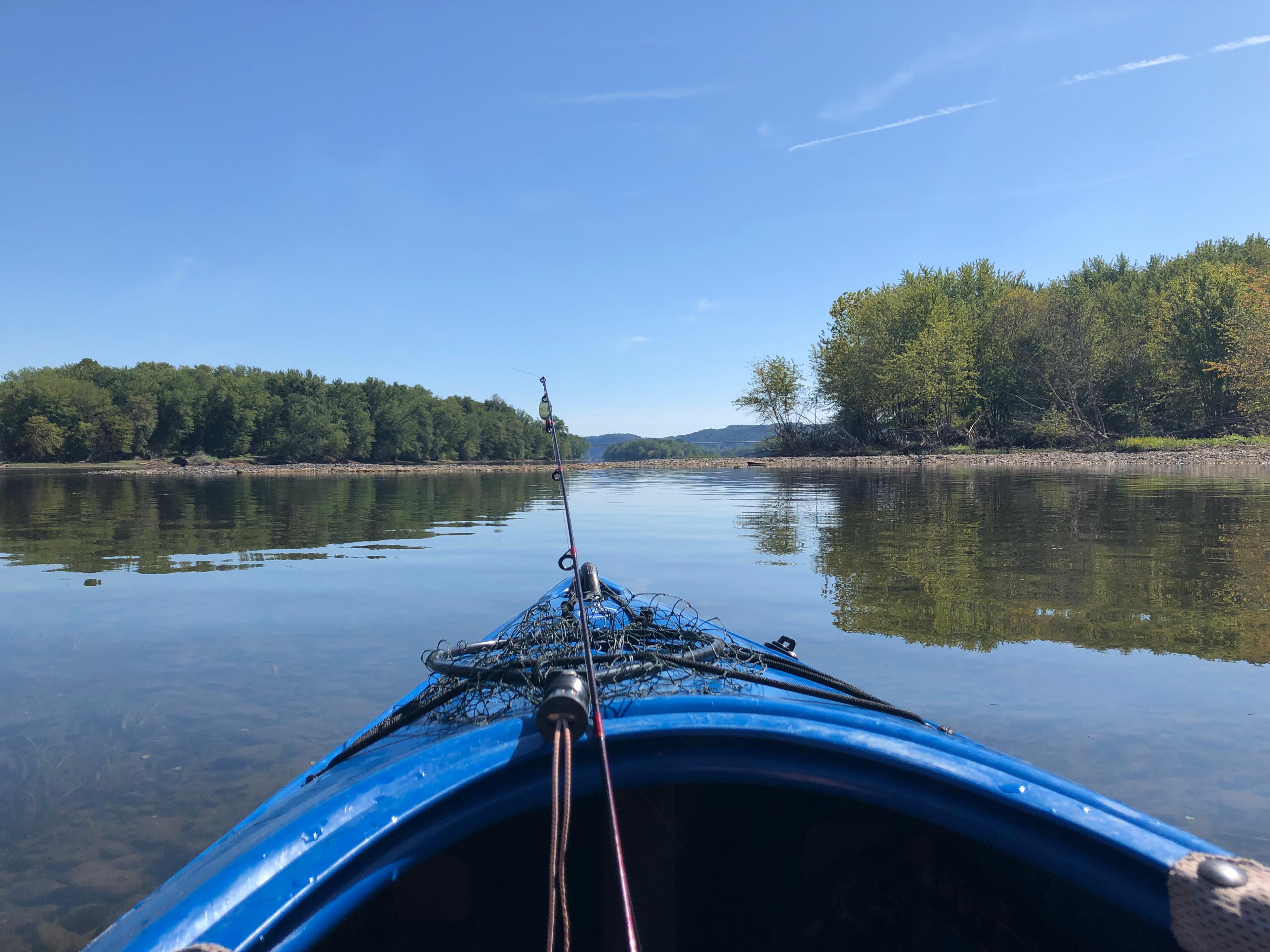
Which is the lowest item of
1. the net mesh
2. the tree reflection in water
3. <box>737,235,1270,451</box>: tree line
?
the tree reflection in water

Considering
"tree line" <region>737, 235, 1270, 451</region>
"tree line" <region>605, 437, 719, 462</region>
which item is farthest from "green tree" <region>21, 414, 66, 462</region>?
"tree line" <region>605, 437, 719, 462</region>

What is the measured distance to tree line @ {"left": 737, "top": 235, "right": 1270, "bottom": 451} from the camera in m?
45.2

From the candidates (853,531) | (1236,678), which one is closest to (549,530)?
(853,531)

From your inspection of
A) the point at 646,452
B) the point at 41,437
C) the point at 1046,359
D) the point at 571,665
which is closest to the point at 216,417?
the point at 41,437

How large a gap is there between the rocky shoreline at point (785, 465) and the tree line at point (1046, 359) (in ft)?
12.9

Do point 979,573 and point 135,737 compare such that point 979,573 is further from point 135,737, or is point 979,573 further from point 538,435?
point 538,435

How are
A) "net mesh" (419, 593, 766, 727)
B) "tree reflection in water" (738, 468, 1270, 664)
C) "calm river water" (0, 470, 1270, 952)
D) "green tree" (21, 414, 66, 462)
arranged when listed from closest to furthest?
"net mesh" (419, 593, 766, 727) → "calm river water" (0, 470, 1270, 952) → "tree reflection in water" (738, 468, 1270, 664) → "green tree" (21, 414, 66, 462)

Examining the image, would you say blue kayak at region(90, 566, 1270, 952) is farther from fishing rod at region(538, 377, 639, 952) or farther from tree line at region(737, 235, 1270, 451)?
tree line at region(737, 235, 1270, 451)

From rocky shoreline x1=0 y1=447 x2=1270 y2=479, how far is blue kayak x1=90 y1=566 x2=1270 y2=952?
3852 cm

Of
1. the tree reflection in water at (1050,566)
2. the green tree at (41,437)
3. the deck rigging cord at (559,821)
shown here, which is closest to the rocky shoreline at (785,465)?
the green tree at (41,437)

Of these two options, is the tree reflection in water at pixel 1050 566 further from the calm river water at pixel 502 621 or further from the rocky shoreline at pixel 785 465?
the rocky shoreline at pixel 785 465

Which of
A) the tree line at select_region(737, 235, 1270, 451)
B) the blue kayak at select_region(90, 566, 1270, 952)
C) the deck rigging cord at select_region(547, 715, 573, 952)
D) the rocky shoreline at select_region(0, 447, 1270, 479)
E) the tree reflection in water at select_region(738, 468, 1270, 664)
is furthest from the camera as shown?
the tree line at select_region(737, 235, 1270, 451)

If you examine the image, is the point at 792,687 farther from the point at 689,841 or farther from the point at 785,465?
the point at 785,465

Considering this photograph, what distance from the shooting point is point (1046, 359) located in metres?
49.8
